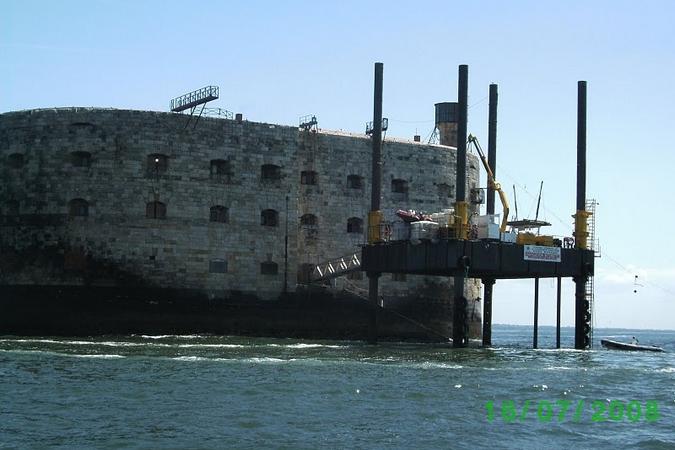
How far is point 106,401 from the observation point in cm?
2514

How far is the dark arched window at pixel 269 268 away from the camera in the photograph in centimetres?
5212

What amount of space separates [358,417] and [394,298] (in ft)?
103

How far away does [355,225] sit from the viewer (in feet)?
182

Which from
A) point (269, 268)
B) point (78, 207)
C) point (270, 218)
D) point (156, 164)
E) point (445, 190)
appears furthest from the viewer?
point (445, 190)

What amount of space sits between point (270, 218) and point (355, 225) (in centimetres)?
508

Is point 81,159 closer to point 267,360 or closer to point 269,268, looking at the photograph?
point 269,268

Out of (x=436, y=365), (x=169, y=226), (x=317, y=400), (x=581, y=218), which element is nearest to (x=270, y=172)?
(x=169, y=226)

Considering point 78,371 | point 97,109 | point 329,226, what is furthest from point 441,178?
point 78,371

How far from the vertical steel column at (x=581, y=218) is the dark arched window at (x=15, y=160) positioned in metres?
26.8

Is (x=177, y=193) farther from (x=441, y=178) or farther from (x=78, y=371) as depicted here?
(x=78, y=371)

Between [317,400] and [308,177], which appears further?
[308,177]

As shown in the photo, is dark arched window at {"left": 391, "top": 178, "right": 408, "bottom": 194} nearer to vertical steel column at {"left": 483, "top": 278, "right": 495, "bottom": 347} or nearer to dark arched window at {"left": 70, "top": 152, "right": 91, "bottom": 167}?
vertical steel column at {"left": 483, "top": 278, "right": 495, "bottom": 347}

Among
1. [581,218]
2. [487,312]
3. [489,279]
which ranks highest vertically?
[581,218]

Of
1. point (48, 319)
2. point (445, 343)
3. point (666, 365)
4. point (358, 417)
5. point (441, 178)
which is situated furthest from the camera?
point (441, 178)
